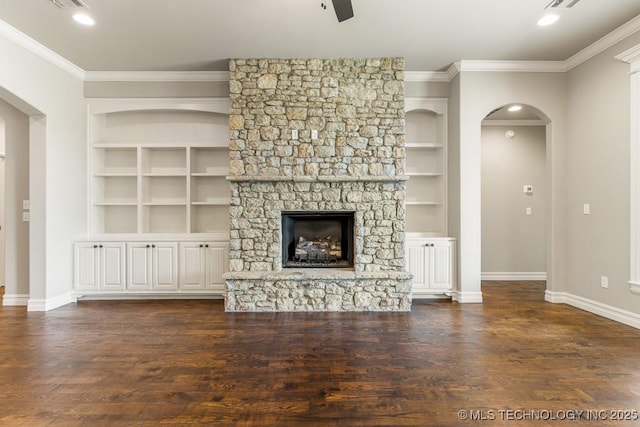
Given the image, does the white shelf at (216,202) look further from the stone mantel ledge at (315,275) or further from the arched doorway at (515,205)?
the arched doorway at (515,205)

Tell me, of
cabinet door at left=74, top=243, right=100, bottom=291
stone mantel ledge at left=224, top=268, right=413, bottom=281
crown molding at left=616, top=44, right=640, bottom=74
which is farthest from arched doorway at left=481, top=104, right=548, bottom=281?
cabinet door at left=74, top=243, right=100, bottom=291

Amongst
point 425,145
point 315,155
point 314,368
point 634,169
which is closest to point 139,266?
point 315,155

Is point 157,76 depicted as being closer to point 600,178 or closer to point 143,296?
point 143,296

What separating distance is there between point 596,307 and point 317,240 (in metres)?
3.42

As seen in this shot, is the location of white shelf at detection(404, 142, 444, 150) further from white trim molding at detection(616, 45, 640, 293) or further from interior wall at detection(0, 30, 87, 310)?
interior wall at detection(0, 30, 87, 310)

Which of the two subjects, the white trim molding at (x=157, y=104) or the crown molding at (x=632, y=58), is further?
the white trim molding at (x=157, y=104)

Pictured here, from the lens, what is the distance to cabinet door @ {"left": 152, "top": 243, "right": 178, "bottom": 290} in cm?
473

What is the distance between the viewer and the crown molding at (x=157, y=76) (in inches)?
191

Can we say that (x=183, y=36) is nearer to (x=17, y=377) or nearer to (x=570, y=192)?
(x=17, y=377)

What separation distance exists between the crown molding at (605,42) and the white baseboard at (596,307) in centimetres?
292

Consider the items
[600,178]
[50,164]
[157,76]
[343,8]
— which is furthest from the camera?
[157,76]

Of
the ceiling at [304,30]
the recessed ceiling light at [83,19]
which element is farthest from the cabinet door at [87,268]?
the recessed ceiling light at [83,19]

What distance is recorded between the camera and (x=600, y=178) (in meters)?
4.04

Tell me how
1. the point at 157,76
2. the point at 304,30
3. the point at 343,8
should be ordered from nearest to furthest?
the point at 343,8, the point at 304,30, the point at 157,76
